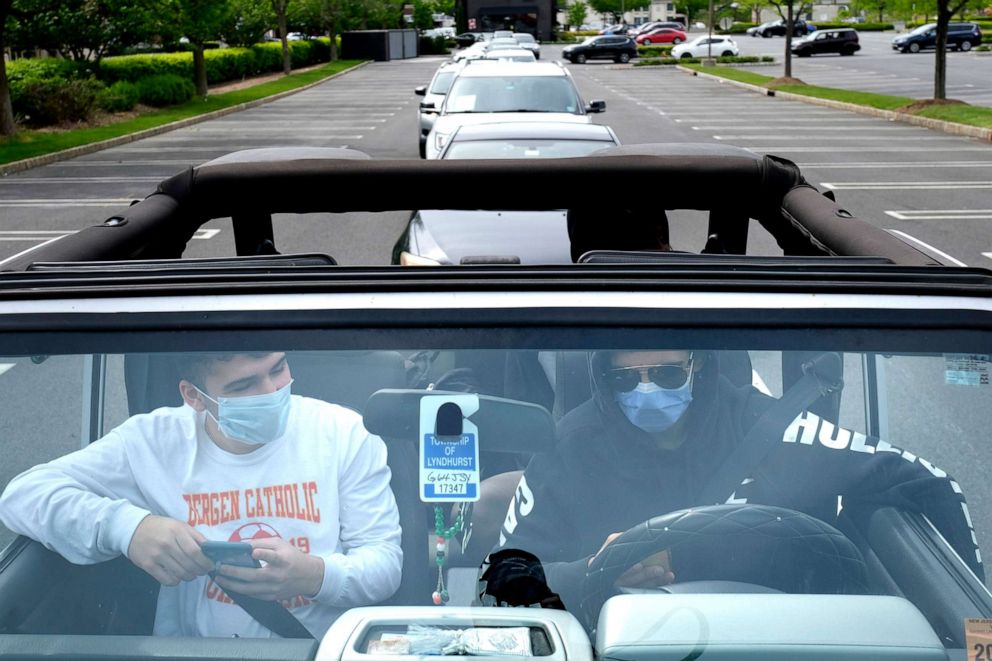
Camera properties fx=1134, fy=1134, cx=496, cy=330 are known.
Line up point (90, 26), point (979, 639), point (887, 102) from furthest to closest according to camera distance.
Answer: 1. point (887, 102)
2. point (90, 26)
3. point (979, 639)

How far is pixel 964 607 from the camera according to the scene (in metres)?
2.19

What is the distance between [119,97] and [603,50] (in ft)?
125

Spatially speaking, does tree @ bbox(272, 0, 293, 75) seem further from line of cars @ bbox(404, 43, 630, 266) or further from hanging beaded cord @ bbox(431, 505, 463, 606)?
hanging beaded cord @ bbox(431, 505, 463, 606)

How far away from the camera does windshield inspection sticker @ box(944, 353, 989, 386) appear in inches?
80.4

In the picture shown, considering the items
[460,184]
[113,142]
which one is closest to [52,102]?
[113,142]

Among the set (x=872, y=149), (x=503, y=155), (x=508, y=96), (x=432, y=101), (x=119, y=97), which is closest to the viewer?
(x=503, y=155)

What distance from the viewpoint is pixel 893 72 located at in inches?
1911

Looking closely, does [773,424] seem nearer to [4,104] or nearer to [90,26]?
[4,104]

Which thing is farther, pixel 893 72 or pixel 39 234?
pixel 893 72

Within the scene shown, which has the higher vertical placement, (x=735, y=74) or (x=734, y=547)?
(x=734, y=547)

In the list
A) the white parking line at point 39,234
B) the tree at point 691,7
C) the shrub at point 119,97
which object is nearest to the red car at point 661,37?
the tree at point 691,7

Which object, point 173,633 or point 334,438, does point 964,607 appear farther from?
point 173,633

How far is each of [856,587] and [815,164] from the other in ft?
64.2

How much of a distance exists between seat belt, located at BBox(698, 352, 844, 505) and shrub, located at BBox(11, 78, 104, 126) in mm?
28193
